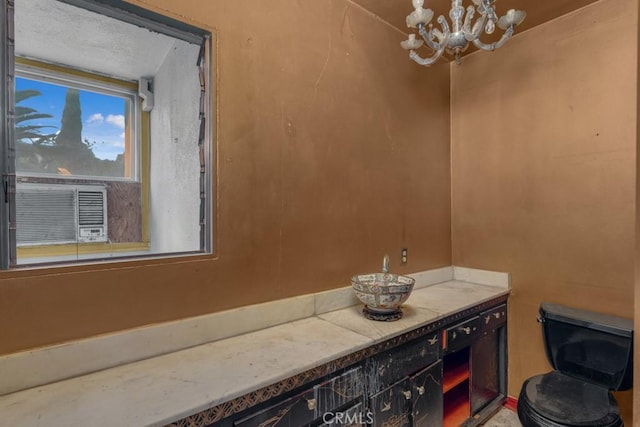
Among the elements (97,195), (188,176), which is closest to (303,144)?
(188,176)

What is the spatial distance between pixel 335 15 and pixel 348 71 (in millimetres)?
313

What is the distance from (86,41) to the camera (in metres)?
2.08

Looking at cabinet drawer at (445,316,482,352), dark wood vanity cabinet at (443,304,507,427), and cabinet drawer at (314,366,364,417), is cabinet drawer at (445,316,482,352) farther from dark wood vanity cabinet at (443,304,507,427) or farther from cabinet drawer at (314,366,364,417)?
cabinet drawer at (314,366,364,417)

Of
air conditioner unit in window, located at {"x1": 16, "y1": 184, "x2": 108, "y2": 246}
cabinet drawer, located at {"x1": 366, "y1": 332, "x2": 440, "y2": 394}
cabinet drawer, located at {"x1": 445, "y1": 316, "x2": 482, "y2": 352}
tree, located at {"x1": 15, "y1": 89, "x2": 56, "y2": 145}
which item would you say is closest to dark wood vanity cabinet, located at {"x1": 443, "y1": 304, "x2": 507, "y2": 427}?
cabinet drawer, located at {"x1": 445, "y1": 316, "x2": 482, "y2": 352}

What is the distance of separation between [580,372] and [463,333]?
2.26ft

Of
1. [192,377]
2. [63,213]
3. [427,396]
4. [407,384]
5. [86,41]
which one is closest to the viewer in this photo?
[192,377]

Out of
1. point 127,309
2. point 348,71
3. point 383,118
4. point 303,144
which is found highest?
point 348,71

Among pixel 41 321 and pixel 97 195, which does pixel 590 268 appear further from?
pixel 97 195

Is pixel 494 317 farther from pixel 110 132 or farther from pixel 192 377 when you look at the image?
pixel 110 132

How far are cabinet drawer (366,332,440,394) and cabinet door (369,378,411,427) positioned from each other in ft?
0.11

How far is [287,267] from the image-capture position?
5.45 ft

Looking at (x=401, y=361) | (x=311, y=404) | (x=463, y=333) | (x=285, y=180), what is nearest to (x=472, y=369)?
(x=463, y=333)

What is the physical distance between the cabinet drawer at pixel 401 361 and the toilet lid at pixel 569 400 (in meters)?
0.56

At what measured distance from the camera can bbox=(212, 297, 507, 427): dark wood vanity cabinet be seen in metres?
1.18
